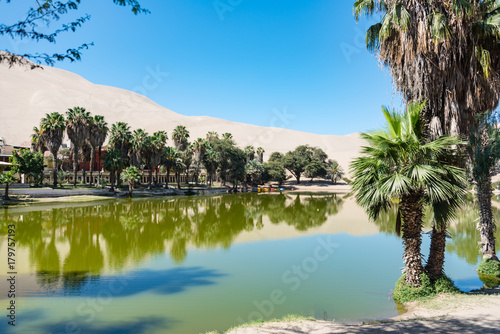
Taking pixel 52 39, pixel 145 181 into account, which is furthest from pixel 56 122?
pixel 52 39

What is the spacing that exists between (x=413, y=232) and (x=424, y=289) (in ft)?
5.32

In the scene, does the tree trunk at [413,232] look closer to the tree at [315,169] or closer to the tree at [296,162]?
the tree at [315,169]

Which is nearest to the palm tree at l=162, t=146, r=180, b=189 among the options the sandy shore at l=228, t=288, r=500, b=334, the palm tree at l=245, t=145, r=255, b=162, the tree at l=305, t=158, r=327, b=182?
the palm tree at l=245, t=145, r=255, b=162

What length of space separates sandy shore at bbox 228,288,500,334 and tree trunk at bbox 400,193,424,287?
1103mm

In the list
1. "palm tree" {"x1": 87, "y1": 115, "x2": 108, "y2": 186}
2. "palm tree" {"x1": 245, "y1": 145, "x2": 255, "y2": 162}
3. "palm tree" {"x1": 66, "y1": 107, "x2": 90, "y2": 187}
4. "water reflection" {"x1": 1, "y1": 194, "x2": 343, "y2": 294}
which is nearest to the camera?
"water reflection" {"x1": 1, "y1": 194, "x2": 343, "y2": 294}

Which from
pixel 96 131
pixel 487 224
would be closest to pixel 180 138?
pixel 96 131

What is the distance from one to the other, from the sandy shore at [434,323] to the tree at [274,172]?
79347mm

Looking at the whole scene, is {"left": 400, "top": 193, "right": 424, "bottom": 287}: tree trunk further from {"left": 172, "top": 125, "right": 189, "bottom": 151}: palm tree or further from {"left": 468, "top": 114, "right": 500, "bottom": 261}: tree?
{"left": 172, "top": 125, "right": 189, "bottom": 151}: palm tree

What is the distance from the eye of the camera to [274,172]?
8700 centimetres

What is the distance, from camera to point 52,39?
6137 mm

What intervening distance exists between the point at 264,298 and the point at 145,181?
74.1 m

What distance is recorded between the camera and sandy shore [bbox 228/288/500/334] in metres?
5.97

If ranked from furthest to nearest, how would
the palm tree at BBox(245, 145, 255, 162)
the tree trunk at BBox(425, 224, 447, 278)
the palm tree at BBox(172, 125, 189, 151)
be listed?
1. the palm tree at BBox(245, 145, 255, 162)
2. the palm tree at BBox(172, 125, 189, 151)
3. the tree trunk at BBox(425, 224, 447, 278)

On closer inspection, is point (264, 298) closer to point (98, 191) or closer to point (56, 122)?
point (98, 191)
